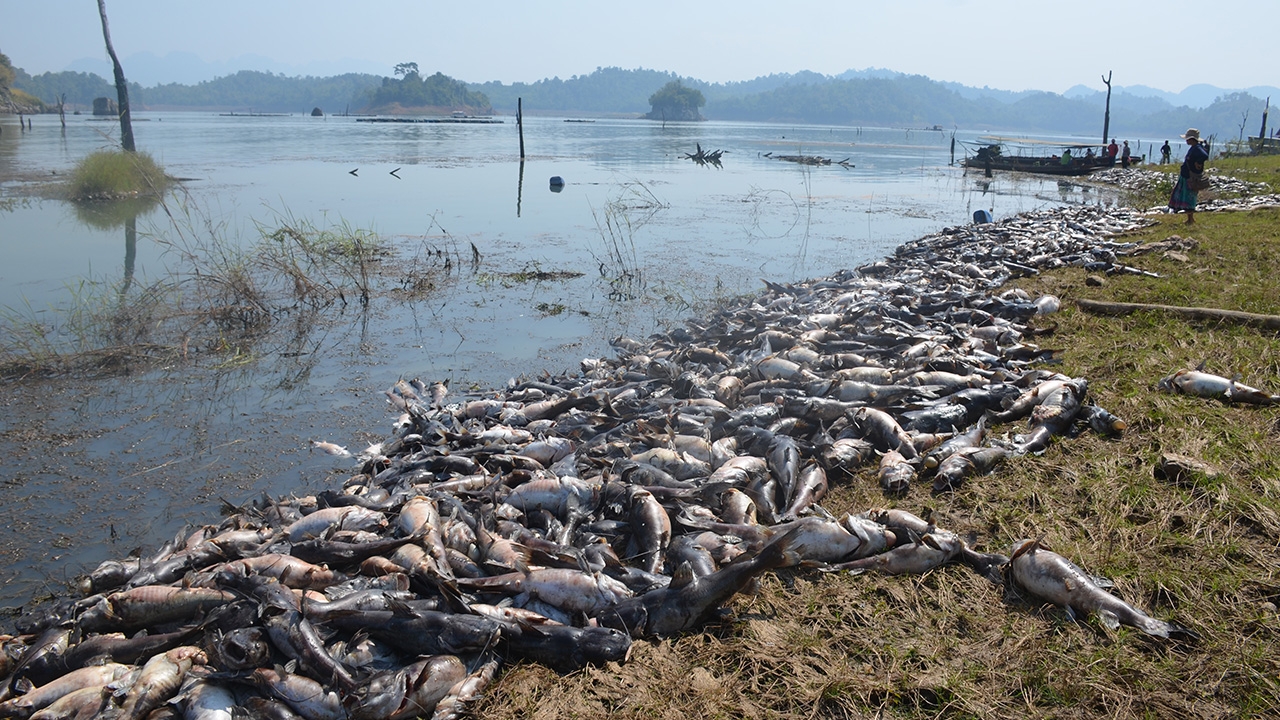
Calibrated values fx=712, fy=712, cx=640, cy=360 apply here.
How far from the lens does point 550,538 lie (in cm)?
504

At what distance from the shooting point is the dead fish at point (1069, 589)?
3.58 metres

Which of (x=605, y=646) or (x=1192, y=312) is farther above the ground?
(x=1192, y=312)

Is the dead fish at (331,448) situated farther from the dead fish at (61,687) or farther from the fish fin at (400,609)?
the fish fin at (400,609)

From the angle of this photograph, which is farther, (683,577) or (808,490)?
(808,490)

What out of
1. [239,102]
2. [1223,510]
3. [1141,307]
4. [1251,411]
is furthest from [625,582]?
[239,102]

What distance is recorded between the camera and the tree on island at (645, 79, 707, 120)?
498 feet

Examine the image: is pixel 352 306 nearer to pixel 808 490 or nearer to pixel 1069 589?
pixel 808 490

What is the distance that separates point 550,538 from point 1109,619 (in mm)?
3342

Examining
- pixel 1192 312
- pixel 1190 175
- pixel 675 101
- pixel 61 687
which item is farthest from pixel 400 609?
pixel 675 101

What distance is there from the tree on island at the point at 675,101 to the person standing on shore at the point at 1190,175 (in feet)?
463

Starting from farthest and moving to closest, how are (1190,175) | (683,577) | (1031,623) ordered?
(1190,175) < (683,577) < (1031,623)

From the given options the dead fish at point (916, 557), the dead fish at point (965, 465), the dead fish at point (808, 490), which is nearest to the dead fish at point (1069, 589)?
the dead fish at point (916, 557)

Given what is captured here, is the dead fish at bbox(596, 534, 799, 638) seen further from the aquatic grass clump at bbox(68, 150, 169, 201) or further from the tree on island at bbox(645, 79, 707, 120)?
the tree on island at bbox(645, 79, 707, 120)

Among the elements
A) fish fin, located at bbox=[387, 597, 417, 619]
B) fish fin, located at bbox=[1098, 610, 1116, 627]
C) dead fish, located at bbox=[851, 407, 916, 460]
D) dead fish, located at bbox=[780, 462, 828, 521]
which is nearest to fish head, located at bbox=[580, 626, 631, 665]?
fish fin, located at bbox=[387, 597, 417, 619]
